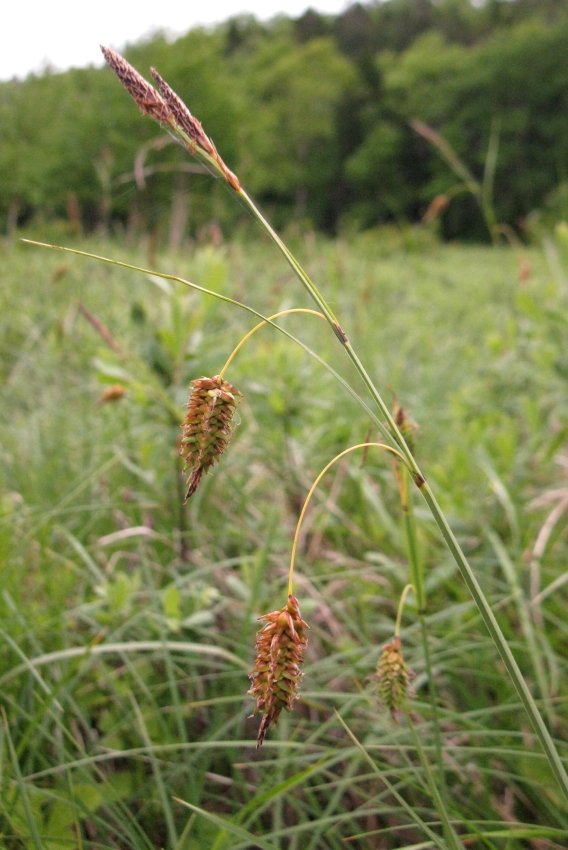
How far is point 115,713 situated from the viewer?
0.96 metres

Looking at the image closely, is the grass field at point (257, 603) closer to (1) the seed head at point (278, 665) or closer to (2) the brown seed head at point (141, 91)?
(1) the seed head at point (278, 665)

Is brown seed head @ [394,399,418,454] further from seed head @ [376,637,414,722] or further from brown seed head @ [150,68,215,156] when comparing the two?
brown seed head @ [150,68,215,156]

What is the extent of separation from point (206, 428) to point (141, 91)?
22 centimetres

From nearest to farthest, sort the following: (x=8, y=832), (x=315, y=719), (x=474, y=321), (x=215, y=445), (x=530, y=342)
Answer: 1. (x=215, y=445)
2. (x=8, y=832)
3. (x=315, y=719)
4. (x=530, y=342)
5. (x=474, y=321)

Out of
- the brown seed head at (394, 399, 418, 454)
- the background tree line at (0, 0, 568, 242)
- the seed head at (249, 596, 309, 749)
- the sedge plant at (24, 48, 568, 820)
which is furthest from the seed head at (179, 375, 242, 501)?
the background tree line at (0, 0, 568, 242)

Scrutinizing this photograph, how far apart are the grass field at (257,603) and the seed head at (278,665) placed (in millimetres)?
134

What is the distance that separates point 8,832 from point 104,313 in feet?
7.00

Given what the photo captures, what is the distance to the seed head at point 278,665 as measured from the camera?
381mm

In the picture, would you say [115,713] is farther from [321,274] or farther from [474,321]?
[321,274]

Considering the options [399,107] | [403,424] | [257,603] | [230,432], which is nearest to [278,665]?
[230,432]

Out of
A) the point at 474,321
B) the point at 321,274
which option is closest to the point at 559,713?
the point at 474,321

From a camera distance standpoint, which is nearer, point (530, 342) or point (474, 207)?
point (530, 342)

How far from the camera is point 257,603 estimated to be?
1.08 m

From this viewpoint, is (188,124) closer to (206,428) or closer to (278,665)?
(206,428)
